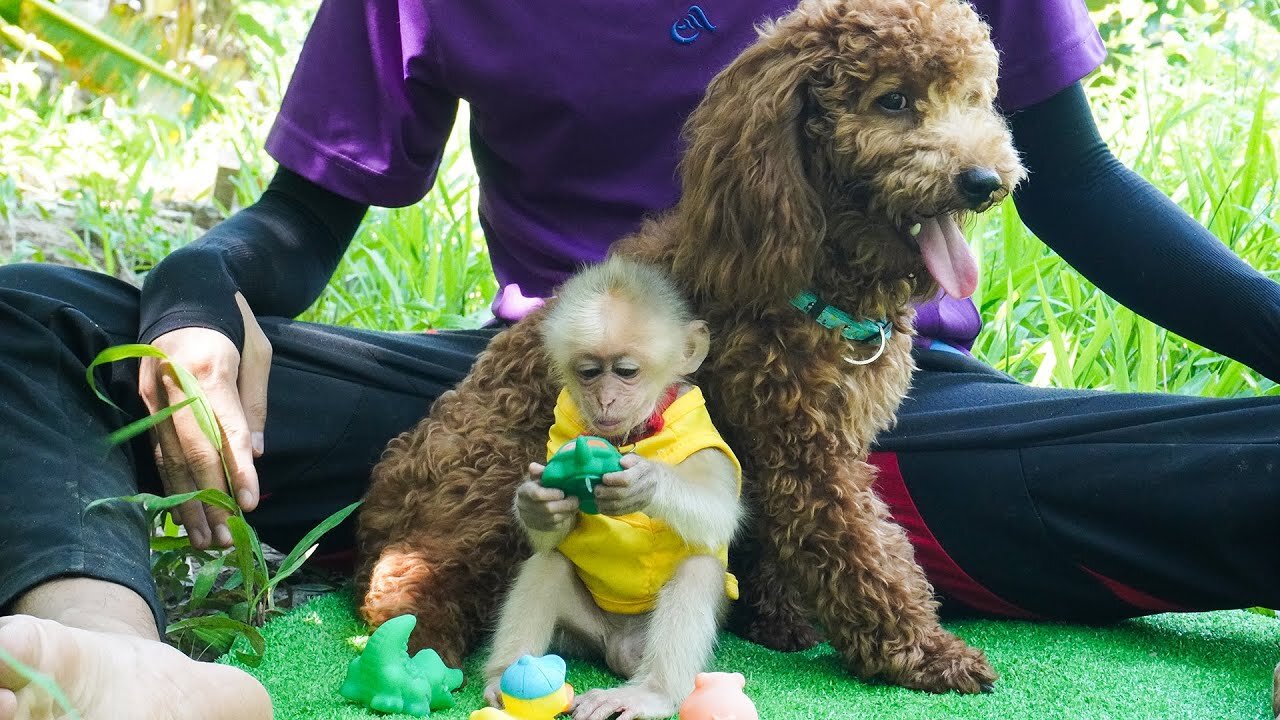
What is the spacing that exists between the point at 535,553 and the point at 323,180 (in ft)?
3.85

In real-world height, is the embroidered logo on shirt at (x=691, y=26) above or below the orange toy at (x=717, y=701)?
above

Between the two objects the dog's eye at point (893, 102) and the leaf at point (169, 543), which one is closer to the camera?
the dog's eye at point (893, 102)

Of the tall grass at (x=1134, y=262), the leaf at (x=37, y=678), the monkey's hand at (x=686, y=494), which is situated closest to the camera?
the leaf at (x=37, y=678)

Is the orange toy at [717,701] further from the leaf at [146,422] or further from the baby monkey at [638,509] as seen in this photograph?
the leaf at [146,422]

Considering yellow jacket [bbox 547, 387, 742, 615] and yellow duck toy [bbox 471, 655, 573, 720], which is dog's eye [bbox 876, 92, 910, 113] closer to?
yellow jacket [bbox 547, 387, 742, 615]

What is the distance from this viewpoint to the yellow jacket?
2145 mm

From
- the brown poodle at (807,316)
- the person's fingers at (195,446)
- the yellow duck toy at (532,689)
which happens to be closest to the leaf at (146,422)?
the person's fingers at (195,446)

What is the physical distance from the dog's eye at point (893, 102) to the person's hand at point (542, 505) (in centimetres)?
83

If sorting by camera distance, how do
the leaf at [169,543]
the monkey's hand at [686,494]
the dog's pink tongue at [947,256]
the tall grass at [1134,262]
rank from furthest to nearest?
the tall grass at [1134,262] → the leaf at [169,543] → the dog's pink tongue at [947,256] → the monkey's hand at [686,494]

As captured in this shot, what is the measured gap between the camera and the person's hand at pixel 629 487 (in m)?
2.00

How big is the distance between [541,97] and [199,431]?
3.39 ft

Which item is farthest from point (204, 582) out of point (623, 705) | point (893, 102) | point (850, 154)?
point (893, 102)

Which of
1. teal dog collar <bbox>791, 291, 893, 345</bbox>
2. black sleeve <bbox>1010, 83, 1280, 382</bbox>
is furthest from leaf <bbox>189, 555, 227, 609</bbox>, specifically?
black sleeve <bbox>1010, 83, 1280, 382</bbox>

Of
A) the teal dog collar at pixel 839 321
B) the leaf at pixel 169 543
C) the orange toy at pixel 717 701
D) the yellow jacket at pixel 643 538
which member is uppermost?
the teal dog collar at pixel 839 321
